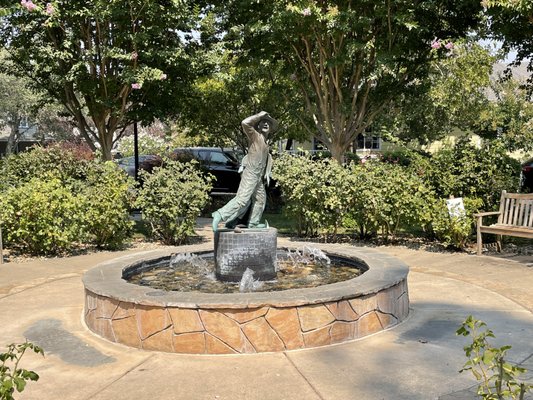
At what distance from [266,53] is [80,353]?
905 centimetres

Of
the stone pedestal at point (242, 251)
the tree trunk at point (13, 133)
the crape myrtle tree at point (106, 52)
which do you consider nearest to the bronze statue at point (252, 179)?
the stone pedestal at point (242, 251)

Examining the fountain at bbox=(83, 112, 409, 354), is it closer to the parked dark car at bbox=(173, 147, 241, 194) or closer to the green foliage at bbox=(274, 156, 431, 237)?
the green foliage at bbox=(274, 156, 431, 237)

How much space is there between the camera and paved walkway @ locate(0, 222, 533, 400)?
3.69 meters

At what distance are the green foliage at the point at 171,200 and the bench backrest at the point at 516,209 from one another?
16.0ft

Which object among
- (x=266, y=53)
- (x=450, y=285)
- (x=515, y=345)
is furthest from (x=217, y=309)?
(x=266, y=53)

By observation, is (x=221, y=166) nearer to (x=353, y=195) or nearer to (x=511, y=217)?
(x=353, y=195)

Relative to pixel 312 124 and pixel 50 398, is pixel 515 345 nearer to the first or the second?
pixel 50 398

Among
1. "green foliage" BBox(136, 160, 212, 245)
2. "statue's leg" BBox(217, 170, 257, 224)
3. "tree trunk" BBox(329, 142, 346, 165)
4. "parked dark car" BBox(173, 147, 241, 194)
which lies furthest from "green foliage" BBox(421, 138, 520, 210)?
"parked dark car" BBox(173, 147, 241, 194)

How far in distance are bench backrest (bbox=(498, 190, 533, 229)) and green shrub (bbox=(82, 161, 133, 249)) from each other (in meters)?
6.10

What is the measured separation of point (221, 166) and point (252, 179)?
12.1 metres

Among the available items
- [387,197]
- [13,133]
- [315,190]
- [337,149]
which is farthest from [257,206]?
[13,133]

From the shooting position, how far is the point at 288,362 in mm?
4199

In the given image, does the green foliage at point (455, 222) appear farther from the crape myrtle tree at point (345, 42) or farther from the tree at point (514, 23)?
the crape myrtle tree at point (345, 42)

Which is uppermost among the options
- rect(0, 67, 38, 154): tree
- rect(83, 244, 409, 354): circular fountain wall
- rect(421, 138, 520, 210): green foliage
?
rect(0, 67, 38, 154): tree
